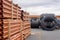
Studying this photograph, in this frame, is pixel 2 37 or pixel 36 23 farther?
pixel 36 23

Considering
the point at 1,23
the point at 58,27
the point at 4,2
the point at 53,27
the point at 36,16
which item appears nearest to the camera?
the point at 1,23

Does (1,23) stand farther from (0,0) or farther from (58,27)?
(58,27)

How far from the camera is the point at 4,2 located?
5.79 meters

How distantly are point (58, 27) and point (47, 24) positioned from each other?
2.75 meters

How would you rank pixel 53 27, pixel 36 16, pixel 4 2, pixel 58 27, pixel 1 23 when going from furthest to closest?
pixel 36 16
pixel 58 27
pixel 53 27
pixel 4 2
pixel 1 23

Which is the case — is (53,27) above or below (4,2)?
below

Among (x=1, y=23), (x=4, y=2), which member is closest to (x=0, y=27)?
(x=1, y=23)

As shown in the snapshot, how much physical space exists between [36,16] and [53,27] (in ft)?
37.1

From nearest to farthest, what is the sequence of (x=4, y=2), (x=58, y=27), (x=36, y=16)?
1. (x=4, y=2)
2. (x=58, y=27)
3. (x=36, y=16)

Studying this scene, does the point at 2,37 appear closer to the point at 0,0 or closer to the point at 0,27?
the point at 0,27

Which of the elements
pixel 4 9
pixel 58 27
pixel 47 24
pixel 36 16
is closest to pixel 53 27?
pixel 47 24

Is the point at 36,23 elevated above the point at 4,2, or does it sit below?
below

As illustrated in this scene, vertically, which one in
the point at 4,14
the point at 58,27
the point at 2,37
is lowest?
the point at 58,27

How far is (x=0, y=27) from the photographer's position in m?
5.39
